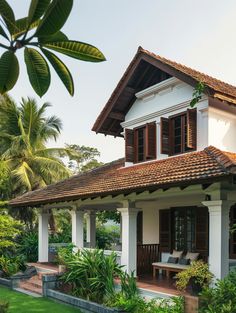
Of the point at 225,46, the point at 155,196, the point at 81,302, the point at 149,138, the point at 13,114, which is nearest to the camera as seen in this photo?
the point at 225,46

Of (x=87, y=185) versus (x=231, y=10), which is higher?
(x=231, y=10)

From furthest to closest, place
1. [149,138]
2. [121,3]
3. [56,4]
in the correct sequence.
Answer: [149,138] → [121,3] → [56,4]

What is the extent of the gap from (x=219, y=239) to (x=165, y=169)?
2775 millimetres

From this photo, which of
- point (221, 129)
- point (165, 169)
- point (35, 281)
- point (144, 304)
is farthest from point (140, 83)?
point (35, 281)

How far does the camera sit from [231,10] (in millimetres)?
6301

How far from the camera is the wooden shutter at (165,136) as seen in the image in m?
13.0

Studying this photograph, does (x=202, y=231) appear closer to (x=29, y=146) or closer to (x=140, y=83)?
(x=140, y=83)

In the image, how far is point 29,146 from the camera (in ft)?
81.1

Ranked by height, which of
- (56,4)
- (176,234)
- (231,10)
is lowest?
(176,234)

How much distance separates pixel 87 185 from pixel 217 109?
5016 millimetres

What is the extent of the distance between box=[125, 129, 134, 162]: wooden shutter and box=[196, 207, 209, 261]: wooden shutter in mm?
2908

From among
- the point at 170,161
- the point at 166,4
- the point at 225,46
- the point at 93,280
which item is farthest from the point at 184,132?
the point at 225,46

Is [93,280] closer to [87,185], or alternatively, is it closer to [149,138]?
[87,185]

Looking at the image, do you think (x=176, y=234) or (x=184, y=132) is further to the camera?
(x=176, y=234)
